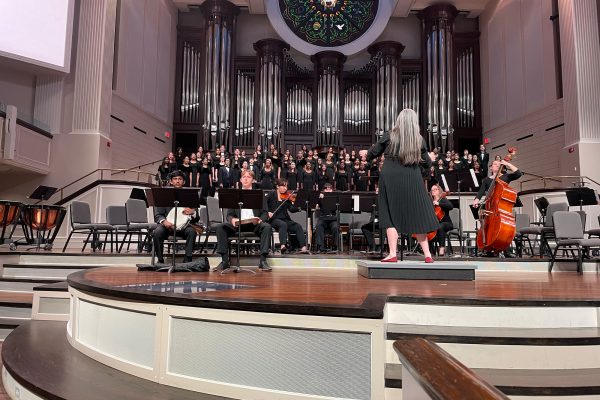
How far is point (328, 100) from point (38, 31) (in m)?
7.09

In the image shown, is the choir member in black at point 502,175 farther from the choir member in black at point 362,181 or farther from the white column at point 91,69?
the white column at point 91,69

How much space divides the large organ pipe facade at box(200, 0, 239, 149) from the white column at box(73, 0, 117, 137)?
10.9ft

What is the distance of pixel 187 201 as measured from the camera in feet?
14.0

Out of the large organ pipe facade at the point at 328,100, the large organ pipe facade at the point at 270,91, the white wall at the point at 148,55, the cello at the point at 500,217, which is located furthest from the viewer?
the large organ pipe facade at the point at 328,100

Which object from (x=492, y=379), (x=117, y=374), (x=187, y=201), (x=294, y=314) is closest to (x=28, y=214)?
(x=187, y=201)

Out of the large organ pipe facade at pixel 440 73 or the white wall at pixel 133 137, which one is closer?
the white wall at pixel 133 137

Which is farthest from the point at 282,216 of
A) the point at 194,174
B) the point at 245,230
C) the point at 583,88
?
the point at 583,88

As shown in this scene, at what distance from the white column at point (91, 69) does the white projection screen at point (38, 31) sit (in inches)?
13.5

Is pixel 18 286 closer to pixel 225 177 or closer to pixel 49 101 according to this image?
pixel 225 177

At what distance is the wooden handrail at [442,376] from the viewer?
67 centimetres

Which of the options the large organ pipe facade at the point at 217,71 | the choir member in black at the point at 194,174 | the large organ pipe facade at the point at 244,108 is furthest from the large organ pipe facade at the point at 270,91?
the choir member in black at the point at 194,174

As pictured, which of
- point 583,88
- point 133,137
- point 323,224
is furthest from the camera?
point 133,137

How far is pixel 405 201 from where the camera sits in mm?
3725

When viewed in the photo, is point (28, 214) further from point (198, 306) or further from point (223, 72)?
point (223, 72)
